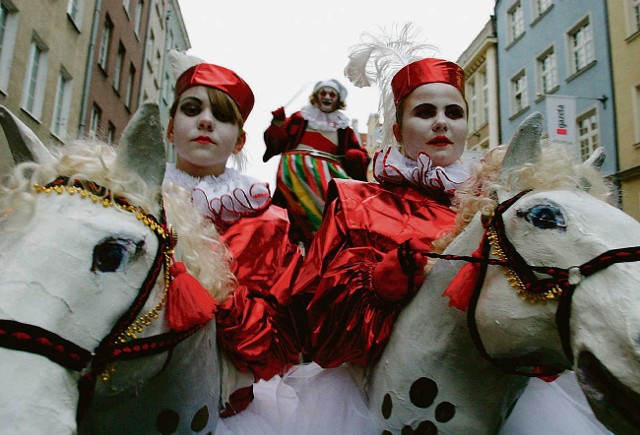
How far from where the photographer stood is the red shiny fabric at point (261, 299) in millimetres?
2244

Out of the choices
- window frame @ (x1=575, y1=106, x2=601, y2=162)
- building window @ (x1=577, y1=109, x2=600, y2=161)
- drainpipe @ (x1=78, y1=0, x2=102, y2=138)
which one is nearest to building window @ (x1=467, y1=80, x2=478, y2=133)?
building window @ (x1=577, y1=109, x2=600, y2=161)

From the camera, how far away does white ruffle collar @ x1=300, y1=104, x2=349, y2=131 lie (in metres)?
4.84

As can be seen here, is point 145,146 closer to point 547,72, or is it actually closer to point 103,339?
point 103,339

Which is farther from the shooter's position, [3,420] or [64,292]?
[64,292]

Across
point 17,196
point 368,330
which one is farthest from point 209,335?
point 17,196

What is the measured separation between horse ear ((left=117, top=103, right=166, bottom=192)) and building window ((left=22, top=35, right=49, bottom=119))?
1037cm

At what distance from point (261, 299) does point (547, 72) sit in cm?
1851

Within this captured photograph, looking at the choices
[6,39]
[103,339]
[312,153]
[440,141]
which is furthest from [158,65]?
[103,339]

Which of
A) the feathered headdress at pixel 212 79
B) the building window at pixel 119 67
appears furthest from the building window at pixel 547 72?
the feathered headdress at pixel 212 79

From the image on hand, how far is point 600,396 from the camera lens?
4.86 feet

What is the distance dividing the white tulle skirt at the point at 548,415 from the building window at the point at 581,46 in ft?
52.6

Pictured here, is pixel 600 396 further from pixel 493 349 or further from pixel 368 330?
pixel 368 330

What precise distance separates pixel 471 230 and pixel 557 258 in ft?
1.54

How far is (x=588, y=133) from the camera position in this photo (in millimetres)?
15891
